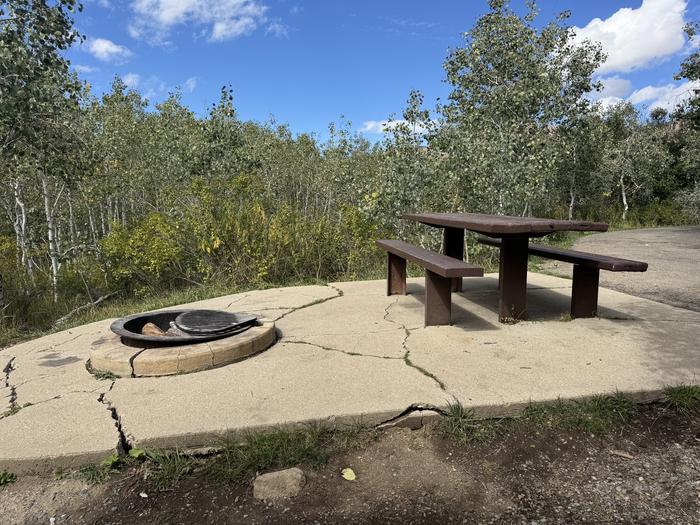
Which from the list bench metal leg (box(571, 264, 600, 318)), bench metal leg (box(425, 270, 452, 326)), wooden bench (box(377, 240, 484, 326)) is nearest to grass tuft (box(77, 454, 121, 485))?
wooden bench (box(377, 240, 484, 326))

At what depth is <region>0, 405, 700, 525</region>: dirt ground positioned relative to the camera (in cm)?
172

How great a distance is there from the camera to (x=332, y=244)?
275 inches

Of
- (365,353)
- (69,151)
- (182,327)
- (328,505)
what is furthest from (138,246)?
(328,505)

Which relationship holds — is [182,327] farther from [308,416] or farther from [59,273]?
[59,273]

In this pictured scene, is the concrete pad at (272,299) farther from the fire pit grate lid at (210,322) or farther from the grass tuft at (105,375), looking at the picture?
the grass tuft at (105,375)

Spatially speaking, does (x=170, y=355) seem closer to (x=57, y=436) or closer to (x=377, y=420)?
(x=57, y=436)

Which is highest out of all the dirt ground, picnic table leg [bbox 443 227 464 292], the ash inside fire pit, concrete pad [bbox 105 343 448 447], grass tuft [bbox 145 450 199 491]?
picnic table leg [bbox 443 227 464 292]

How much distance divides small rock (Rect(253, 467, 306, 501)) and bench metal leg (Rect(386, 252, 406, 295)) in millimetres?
3054

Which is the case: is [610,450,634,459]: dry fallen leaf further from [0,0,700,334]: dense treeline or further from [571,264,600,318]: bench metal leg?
[0,0,700,334]: dense treeline

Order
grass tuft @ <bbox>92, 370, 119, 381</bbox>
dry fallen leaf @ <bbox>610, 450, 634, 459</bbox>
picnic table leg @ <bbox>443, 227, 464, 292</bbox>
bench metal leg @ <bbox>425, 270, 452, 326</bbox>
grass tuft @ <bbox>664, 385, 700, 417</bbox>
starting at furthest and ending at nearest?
1. picnic table leg @ <bbox>443, 227, 464, 292</bbox>
2. bench metal leg @ <bbox>425, 270, 452, 326</bbox>
3. grass tuft @ <bbox>92, 370, 119, 381</bbox>
4. grass tuft @ <bbox>664, 385, 700, 417</bbox>
5. dry fallen leaf @ <bbox>610, 450, 634, 459</bbox>

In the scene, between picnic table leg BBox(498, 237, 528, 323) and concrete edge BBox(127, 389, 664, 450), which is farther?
picnic table leg BBox(498, 237, 528, 323)

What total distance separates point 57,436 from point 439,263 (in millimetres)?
2415

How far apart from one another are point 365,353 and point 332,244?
3.96 meters

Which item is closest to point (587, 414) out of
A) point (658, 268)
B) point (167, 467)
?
point (167, 467)
